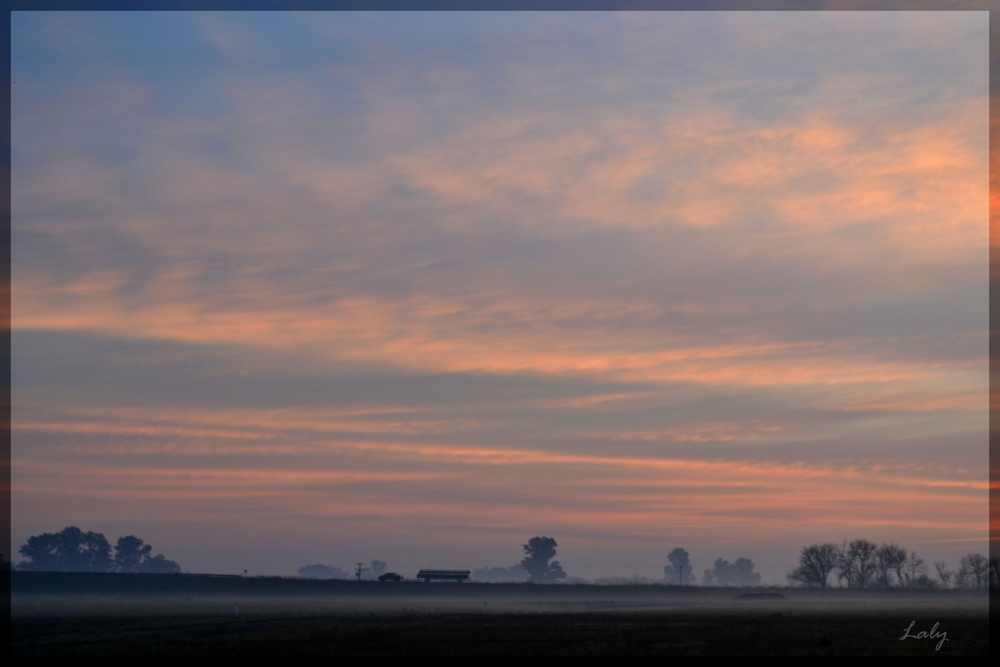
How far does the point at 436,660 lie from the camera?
4369 cm

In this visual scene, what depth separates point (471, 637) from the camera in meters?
60.2

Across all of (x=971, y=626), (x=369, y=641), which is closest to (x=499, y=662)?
(x=369, y=641)

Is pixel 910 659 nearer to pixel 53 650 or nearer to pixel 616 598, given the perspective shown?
pixel 53 650

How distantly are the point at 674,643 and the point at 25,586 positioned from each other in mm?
139697

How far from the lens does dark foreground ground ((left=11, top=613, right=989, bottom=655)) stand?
1972 inches

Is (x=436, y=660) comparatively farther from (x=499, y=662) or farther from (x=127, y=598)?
(x=127, y=598)

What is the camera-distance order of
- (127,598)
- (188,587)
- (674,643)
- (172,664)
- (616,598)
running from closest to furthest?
(172,664) → (674,643) → (127,598) → (188,587) → (616,598)

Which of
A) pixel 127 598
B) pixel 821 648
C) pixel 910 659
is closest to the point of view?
pixel 910 659

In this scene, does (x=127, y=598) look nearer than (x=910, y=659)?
No

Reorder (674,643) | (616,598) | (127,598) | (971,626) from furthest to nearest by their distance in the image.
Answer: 1. (616,598)
2. (127,598)
3. (971,626)
4. (674,643)

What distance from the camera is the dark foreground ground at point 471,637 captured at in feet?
164

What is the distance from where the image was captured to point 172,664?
4225 centimetres

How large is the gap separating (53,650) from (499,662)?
25378 mm

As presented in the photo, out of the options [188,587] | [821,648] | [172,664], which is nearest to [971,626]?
[821,648]
